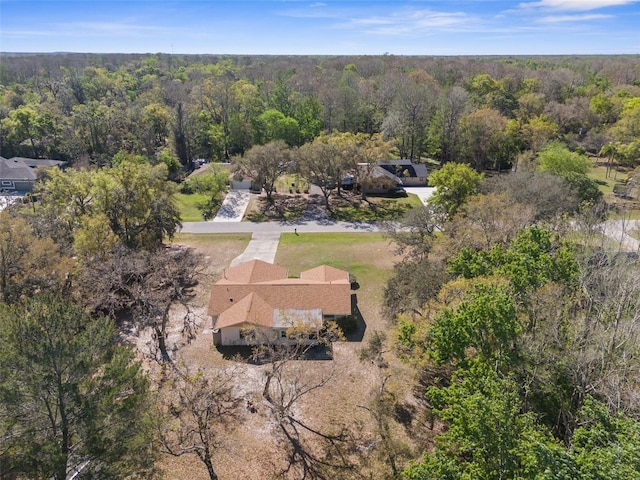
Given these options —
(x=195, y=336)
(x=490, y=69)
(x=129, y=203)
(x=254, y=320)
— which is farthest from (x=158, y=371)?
(x=490, y=69)

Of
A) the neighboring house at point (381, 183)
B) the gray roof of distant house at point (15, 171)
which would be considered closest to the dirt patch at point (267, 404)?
the neighboring house at point (381, 183)

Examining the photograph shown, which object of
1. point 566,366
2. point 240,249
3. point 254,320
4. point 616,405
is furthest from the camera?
point 240,249

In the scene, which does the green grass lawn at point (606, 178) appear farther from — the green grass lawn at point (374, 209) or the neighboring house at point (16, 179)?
the neighboring house at point (16, 179)

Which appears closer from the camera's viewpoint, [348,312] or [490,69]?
[348,312]

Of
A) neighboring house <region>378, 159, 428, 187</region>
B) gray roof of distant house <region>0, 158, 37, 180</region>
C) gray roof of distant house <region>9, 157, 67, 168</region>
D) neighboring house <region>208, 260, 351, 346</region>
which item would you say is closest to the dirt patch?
neighboring house <region>208, 260, 351, 346</region>

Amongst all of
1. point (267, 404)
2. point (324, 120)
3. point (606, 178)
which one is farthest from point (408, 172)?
point (267, 404)

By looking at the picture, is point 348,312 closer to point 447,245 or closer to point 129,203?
point 447,245

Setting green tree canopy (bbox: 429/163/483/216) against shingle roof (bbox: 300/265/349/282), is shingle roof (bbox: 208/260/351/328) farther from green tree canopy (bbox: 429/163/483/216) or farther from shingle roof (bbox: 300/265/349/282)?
green tree canopy (bbox: 429/163/483/216)
